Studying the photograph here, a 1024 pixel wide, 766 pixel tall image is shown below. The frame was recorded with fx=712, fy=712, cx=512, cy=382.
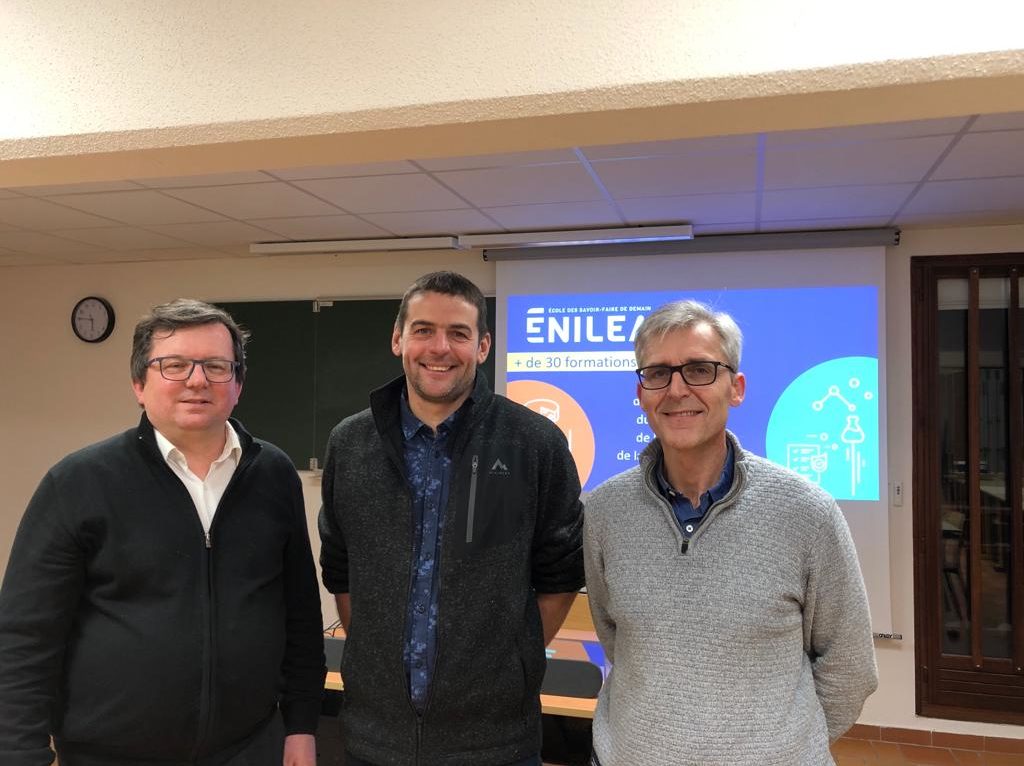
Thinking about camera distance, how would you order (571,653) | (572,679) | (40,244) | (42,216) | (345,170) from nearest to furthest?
(572,679) → (571,653) → (345,170) → (42,216) → (40,244)

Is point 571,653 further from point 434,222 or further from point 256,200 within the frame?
point 256,200

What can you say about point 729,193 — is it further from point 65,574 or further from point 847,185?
point 65,574

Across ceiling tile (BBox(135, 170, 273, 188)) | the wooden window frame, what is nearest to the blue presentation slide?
the wooden window frame

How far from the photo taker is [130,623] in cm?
137

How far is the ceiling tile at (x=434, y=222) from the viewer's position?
3.82 metres

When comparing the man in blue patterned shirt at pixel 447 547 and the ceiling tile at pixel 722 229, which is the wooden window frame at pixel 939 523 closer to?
the ceiling tile at pixel 722 229

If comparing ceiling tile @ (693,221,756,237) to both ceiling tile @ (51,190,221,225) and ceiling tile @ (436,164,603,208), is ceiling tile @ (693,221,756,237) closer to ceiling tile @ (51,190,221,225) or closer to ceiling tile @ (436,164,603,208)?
ceiling tile @ (436,164,603,208)

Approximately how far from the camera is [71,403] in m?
5.14

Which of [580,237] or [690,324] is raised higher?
[580,237]

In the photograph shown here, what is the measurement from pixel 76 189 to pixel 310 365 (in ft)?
5.60

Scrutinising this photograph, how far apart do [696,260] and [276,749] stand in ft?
11.0

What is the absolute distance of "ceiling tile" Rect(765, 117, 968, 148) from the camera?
2461 millimetres

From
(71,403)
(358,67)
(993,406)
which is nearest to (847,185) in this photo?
(993,406)

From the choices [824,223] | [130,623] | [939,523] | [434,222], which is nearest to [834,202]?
[824,223]
